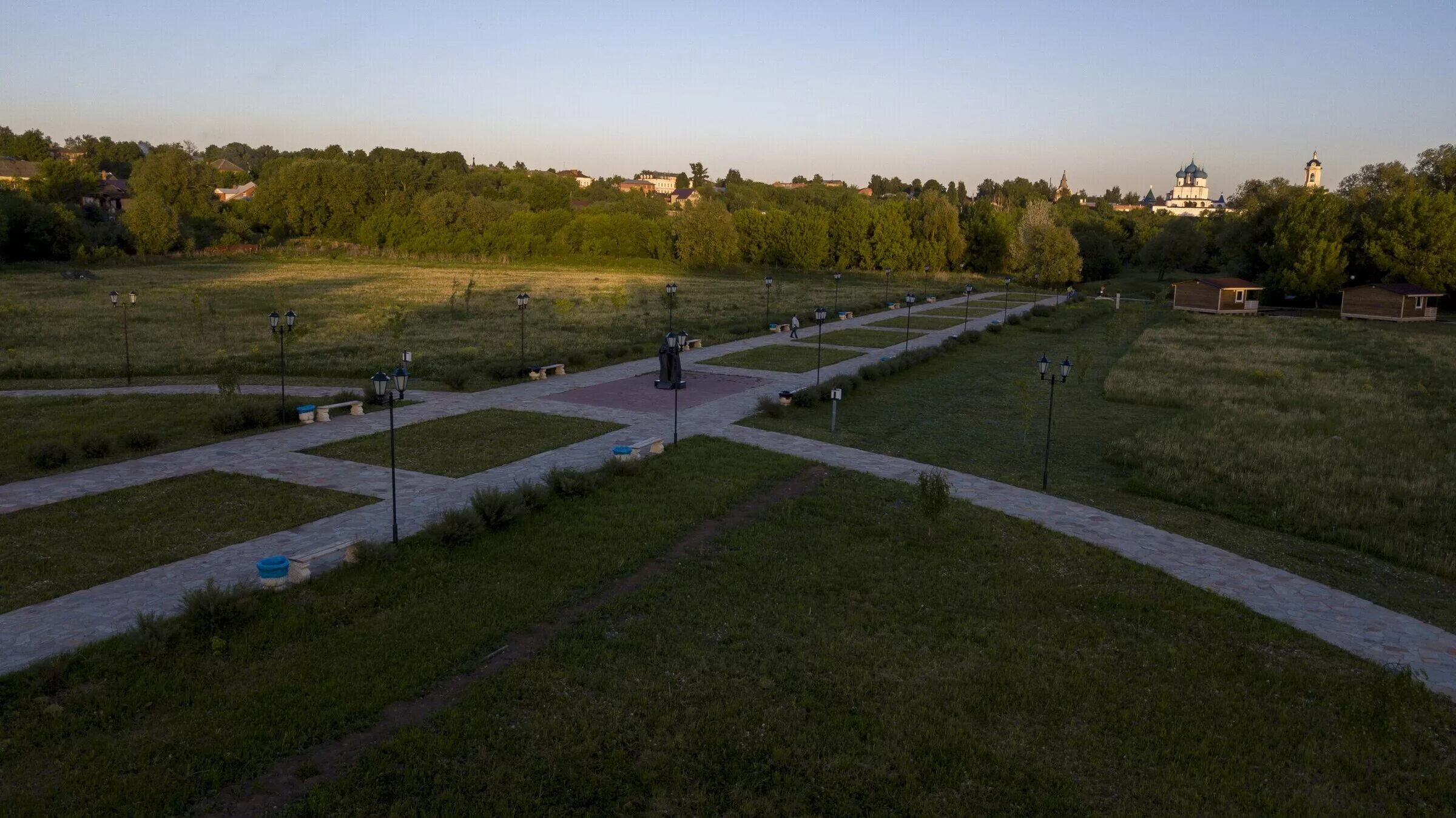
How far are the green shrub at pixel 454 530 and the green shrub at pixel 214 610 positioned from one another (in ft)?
8.06

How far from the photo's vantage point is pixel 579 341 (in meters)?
29.8

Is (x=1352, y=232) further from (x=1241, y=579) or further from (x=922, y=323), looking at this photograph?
(x=1241, y=579)

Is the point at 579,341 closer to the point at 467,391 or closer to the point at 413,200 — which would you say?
the point at 467,391

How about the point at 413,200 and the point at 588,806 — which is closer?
the point at 588,806

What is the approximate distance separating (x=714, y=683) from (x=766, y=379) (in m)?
16.5

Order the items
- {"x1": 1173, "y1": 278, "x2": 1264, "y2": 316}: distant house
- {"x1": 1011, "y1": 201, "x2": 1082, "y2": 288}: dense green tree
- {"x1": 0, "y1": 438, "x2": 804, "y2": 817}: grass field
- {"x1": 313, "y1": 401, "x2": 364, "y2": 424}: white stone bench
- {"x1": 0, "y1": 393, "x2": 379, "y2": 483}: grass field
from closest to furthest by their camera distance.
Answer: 1. {"x1": 0, "y1": 438, "x2": 804, "y2": 817}: grass field
2. {"x1": 0, "y1": 393, "x2": 379, "y2": 483}: grass field
3. {"x1": 313, "y1": 401, "x2": 364, "y2": 424}: white stone bench
4. {"x1": 1173, "y1": 278, "x2": 1264, "y2": 316}: distant house
5. {"x1": 1011, "y1": 201, "x2": 1082, "y2": 288}: dense green tree

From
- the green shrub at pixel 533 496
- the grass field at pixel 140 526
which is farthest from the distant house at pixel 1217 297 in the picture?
the grass field at pixel 140 526

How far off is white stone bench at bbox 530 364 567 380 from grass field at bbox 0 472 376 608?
9.90m

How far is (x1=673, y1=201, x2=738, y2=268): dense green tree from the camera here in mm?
69688

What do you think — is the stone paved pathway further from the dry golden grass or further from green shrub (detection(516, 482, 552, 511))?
the dry golden grass

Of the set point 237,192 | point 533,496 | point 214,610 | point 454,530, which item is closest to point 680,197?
point 237,192

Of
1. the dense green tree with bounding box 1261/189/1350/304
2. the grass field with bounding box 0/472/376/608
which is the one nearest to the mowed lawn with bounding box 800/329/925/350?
the grass field with bounding box 0/472/376/608

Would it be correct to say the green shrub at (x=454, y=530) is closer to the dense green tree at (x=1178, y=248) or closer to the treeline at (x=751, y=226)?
the treeline at (x=751, y=226)

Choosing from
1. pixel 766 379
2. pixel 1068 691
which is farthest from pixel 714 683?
pixel 766 379
